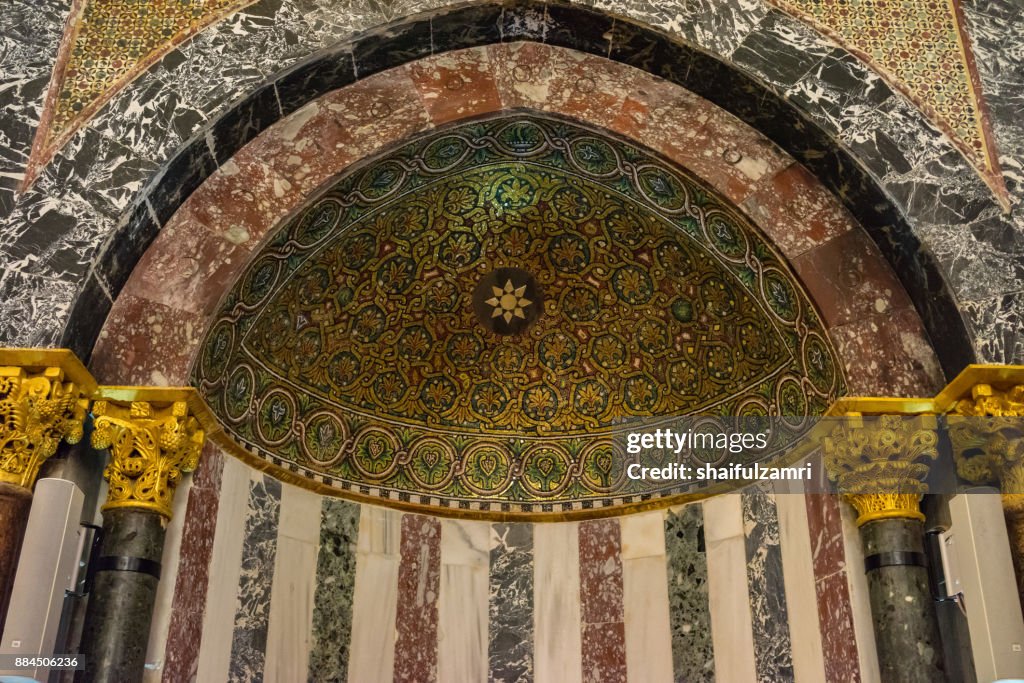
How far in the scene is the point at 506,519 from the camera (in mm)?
7531

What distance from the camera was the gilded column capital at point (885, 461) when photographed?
17.7 feet

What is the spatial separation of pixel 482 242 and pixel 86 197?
284cm

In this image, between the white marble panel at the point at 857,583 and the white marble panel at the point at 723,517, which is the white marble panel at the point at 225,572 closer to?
the white marble panel at the point at 723,517

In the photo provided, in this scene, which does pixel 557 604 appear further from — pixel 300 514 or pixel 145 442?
pixel 145 442

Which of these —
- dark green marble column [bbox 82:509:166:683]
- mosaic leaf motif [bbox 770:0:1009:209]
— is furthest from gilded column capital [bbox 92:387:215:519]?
mosaic leaf motif [bbox 770:0:1009:209]

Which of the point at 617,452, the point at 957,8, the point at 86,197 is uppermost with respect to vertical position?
the point at 957,8

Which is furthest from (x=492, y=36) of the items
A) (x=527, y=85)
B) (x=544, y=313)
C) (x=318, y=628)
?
(x=318, y=628)

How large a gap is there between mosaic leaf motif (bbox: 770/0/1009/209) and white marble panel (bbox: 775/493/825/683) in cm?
222

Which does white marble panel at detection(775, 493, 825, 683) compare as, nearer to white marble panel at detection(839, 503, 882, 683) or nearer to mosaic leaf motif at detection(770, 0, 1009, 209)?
white marble panel at detection(839, 503, 882, 683)

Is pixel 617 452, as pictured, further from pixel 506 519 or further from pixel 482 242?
pixel 482 242

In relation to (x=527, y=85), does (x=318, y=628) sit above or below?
below

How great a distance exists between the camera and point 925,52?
607cm

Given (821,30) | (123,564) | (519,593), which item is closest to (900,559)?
(519,593)

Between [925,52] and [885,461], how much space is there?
2406mm
